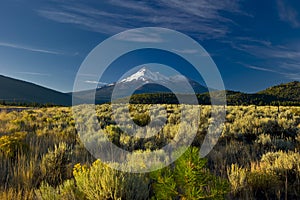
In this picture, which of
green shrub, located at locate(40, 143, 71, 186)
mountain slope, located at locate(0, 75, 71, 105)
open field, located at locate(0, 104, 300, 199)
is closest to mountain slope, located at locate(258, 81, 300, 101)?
open field, located at locate(0, 104, 300, 199)

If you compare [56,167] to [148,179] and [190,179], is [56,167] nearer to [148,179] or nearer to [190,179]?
[148,179]

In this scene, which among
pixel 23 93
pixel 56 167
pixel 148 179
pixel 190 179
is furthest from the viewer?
pixel 23 93

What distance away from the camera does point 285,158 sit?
15.1 feet

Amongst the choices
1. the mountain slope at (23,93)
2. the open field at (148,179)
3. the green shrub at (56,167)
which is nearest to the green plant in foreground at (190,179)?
the open field at (148,179)

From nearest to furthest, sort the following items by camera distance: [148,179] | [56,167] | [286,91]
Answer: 1. [148,179]
2. [56,167]
3. [286,91]

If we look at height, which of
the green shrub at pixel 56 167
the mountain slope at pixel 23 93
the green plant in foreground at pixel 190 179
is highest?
the mountain slope at pixel 23 93

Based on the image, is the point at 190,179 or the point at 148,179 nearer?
the point at 190,179

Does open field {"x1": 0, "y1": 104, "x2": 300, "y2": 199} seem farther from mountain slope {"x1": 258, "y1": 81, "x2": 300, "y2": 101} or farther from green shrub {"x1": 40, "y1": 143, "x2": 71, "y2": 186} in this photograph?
mountain slope {"x1": 258, "y1": 81, "x2": 300, "y2": 101}

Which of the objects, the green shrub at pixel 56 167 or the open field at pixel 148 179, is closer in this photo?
the open field at pixel 148 179

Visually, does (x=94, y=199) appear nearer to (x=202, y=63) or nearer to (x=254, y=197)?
(x=254, y=197)

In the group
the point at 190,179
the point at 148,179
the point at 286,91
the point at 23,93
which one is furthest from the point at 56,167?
the point at 23,93

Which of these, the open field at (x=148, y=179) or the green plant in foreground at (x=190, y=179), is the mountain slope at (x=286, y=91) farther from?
the green plant in foreground at (x=190, y=179)

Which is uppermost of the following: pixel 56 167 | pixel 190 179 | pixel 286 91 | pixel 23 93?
pixel 286 91

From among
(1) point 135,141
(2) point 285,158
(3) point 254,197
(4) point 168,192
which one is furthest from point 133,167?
(1) point 135,141
